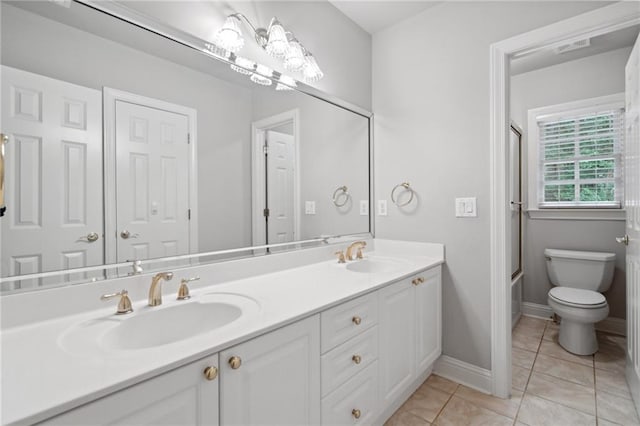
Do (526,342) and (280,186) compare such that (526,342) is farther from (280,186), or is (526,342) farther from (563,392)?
(280,186)

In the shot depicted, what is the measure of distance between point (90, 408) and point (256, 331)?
389 millimetres

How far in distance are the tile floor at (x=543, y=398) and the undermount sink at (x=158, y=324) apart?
3.62 ft

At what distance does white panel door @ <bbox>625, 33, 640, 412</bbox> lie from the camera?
1.53m

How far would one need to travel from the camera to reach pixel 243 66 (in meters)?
1.49

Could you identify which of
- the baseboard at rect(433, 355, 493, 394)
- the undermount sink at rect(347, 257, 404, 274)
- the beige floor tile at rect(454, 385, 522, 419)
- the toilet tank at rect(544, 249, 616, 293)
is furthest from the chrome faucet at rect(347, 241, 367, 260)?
the toilet tank at rect(544, 249, 616, 293)

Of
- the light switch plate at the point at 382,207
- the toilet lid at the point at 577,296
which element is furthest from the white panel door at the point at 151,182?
the toilet lid at the point at 577,296

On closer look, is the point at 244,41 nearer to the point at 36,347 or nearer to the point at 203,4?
the point at 203,4

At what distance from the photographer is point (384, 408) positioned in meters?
1.46

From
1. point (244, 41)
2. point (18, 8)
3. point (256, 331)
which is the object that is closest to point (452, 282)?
point (256, 331)

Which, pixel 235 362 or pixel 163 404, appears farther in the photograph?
pixel 235 362

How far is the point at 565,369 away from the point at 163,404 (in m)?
2.50

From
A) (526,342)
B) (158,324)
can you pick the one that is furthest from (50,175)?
(526,342)

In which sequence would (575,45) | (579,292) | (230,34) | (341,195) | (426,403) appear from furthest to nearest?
(579,292) < (341,195) < (575,45) < (426,403) < (230,34)

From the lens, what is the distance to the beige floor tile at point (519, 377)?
1890mm
